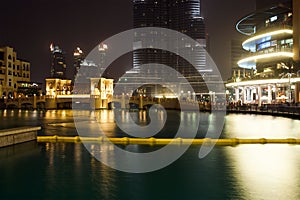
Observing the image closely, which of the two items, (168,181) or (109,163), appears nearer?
(168,181)

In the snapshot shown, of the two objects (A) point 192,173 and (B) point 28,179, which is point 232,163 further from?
(B) point 28,179

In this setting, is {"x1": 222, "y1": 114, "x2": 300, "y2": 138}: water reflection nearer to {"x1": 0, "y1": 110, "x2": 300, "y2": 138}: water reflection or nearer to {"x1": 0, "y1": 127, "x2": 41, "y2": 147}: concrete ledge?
{"x1": 0, "y1": 110, "x2": 300, "y2": 138}: water reflection

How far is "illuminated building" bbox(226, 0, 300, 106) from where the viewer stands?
59.5 meters

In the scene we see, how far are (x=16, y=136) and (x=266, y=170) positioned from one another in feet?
48.4

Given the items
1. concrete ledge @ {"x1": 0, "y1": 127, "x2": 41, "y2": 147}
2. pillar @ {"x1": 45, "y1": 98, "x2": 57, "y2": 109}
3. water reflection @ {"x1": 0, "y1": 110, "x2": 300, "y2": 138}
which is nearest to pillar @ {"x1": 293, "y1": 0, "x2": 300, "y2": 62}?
water reflection @ {"x1": 0, "y1": 110, "x2": 300, "y2": 138}

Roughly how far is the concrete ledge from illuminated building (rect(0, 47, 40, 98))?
88890 mm

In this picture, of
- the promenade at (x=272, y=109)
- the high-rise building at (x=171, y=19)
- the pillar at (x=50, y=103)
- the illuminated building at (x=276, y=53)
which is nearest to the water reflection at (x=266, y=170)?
the promenade at (x=272, y=109)

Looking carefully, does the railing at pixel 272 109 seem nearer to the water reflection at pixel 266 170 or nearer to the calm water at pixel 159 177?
the water reflection at pixel 266 170

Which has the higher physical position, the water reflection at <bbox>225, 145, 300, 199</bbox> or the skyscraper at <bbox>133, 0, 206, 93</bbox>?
the skyscraper at <bbox>133, 0, 206, 93</bbox>

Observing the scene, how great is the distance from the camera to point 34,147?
21.0 metres

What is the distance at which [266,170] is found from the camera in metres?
14.5

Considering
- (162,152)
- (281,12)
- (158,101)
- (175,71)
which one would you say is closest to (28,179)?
(162,152)

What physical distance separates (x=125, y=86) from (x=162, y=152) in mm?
133453

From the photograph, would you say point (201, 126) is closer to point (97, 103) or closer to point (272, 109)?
point (272, 109)
